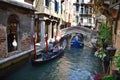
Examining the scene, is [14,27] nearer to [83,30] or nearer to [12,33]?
[12,33]

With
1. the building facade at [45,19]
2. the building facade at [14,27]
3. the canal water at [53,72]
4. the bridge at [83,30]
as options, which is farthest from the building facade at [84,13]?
the building facade at [14,27]

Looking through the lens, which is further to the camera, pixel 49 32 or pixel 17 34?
pixel 49 32

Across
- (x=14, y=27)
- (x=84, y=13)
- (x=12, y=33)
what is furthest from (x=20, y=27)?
(x=84, y=13)

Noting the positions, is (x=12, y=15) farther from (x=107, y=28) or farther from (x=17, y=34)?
(x=107, y=28)

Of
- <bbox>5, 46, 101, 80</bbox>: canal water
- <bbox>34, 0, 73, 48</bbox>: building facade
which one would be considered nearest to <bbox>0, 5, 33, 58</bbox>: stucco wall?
<bbox>5, 46, 101, 80</bbox>: canal water

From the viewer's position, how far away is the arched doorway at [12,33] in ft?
29.3

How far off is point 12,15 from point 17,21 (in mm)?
603

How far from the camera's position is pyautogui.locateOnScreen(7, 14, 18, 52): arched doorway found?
8941 millimetres

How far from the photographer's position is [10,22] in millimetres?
8945

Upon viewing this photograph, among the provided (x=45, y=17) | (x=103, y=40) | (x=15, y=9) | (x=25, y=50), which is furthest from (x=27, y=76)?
(x=45, y=17)

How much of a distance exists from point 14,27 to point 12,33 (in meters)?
0.32

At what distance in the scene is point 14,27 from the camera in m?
9.42

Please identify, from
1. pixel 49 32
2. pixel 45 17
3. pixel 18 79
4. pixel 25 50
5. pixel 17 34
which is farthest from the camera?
pixel 49 32

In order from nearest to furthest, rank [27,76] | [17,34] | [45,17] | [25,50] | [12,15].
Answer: [27,76], [12,15], [17,34], [25,50], [45,17]
